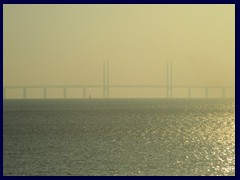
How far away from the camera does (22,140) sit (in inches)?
2012

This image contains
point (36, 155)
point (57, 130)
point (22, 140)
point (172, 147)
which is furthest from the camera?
point (57, 130)

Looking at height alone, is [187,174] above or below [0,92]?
below

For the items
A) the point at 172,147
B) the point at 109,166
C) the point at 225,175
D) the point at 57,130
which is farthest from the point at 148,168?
the point at 57,130

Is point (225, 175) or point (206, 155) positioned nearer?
Answer: point (225, 175)

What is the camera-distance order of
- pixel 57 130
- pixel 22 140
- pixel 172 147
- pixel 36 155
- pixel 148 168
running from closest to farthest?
pixel 148 168 → pixel 36 155 → pixel 172 147 → pixel 22 140 → pixel 57 130

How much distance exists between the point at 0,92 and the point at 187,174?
39.2 ft

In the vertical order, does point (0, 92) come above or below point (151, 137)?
above
